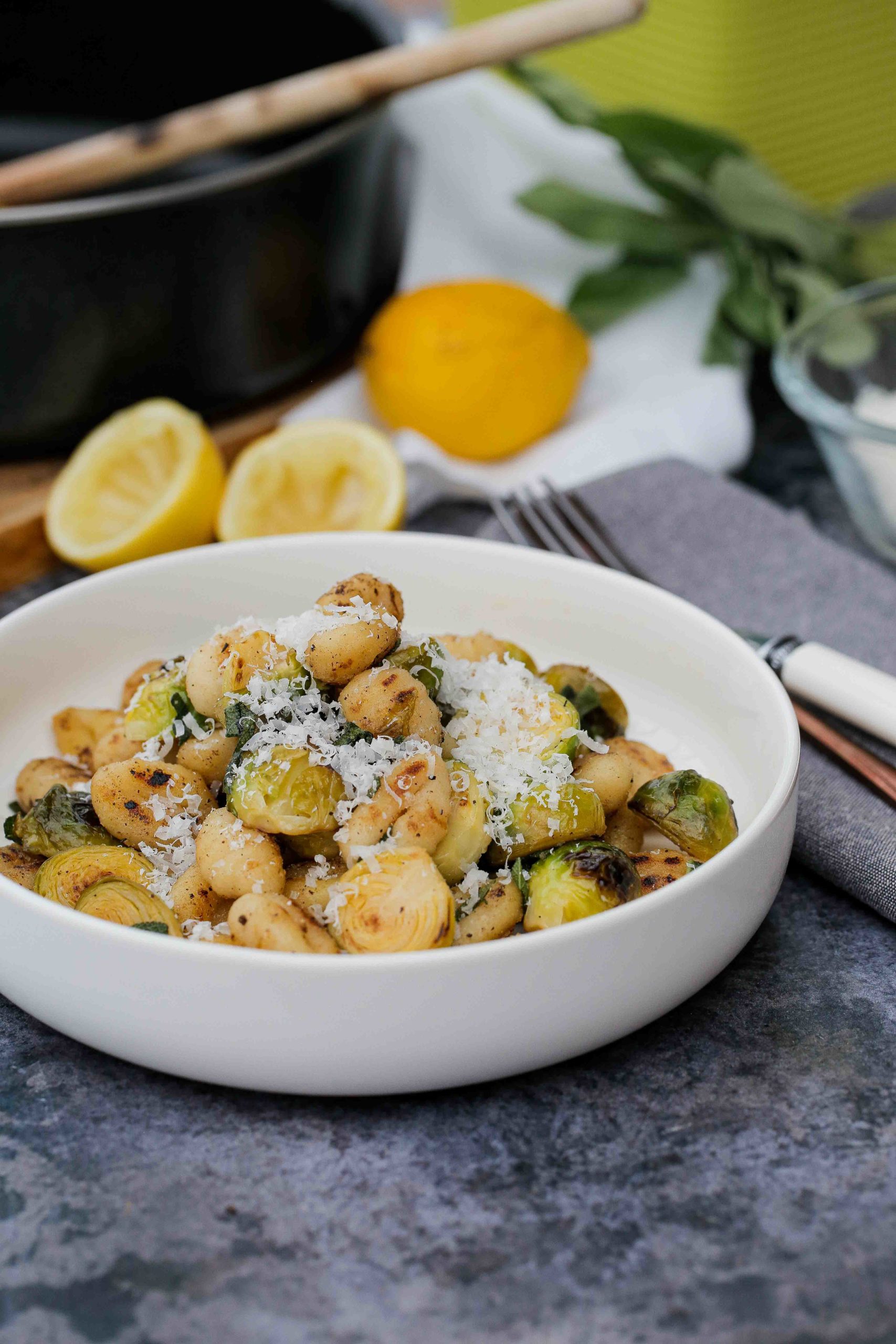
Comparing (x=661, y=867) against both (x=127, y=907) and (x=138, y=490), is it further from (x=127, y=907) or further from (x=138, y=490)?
(x=138, y=490)

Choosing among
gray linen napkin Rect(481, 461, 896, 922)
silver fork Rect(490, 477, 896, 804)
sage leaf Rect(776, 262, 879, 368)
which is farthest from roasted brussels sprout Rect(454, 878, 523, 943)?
sage leaf Rect(776, 262, 879, 368)

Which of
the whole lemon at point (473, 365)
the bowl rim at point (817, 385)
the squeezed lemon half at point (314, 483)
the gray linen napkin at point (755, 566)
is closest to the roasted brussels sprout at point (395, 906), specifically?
the gray linen napkin at point (755, 566)

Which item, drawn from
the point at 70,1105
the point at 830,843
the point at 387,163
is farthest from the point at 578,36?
the point at 70,1105

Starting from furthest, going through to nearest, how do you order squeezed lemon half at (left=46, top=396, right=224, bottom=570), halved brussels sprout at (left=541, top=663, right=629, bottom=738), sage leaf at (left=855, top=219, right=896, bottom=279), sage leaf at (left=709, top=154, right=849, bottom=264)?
sage leaf at (left=855, top=219, right=896, bottom=279) → sage leaf at (left=709, top=154, right=849, bottom=264) → squeezed lemon half at (left=46, top=396, right=224, bottom=570) → halved brussels sprout at (left=541, top=663, right=629, bottom=738)

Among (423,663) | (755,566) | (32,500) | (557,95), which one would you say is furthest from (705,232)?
(423,663)

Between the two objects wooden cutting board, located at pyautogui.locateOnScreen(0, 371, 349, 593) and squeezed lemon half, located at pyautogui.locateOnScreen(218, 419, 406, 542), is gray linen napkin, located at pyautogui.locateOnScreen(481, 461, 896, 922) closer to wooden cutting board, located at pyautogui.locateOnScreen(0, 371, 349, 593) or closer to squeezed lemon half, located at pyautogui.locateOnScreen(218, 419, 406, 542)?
squeezed lemon half, located at pyautogui.locateOnScreen(218, 419, 406, 542)

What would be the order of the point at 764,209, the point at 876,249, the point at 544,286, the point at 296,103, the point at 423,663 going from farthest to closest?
the point at 544,286 < the point at 876,249 < the point at 764,209 < the point at 296,103 < the point at 423,663
